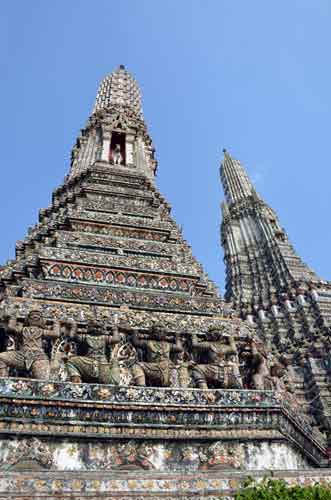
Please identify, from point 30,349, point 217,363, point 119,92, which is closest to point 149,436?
point 217,363

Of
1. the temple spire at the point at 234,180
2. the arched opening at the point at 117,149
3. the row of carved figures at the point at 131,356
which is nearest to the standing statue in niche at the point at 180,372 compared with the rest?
the row of carved figures at the point at 131,356

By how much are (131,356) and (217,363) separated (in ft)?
4.93

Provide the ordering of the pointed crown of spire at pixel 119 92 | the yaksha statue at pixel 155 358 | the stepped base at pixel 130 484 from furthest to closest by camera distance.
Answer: the pointed crown of spire at pixel 119 92, the yaksha statue at pixel 155 358, the stepped base at pixel 130 484

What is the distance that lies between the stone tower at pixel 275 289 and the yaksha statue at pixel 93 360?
14989 mm

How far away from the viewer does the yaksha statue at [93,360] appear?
7453mm

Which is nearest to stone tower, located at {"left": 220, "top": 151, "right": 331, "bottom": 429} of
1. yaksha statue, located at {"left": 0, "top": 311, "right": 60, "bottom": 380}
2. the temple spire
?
the temple spire

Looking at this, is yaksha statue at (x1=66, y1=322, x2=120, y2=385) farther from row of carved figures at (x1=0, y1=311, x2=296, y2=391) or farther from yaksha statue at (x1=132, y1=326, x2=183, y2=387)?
yaksha statue at (x1=132, y1=326, x2=183, y2=387)

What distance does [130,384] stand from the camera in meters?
7.70

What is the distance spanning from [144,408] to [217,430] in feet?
3.89

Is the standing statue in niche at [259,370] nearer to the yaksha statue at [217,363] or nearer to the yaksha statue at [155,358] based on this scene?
the yaksha statue at [217,363]

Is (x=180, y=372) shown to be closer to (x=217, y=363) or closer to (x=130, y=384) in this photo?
(x=217, y=363)

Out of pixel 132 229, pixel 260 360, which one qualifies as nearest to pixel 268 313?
pixel 132 229

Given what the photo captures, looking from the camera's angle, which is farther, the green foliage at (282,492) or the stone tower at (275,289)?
the stone tower at (275,289)

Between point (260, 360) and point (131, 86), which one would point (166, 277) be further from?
point (131, 86)
